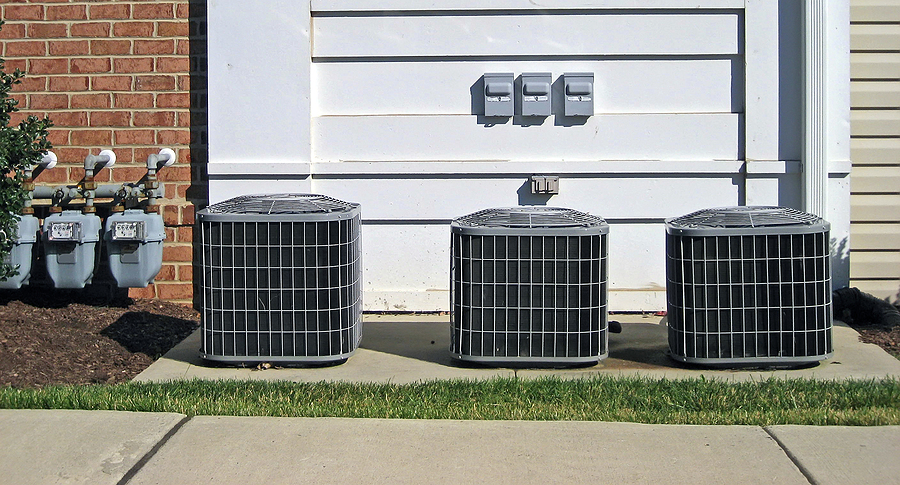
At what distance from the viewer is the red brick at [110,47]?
7594 millimetres

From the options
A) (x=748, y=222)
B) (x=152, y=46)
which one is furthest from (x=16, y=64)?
(x=748, y=222)

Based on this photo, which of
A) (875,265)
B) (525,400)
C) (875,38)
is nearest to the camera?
(525,400)

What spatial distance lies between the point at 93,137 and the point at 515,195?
10.8 ft

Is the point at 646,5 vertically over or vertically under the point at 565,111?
over

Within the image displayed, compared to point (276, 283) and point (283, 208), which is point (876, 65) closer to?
point (283, 208)

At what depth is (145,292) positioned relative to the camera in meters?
7.75

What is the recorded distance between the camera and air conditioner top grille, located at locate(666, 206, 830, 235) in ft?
17.9

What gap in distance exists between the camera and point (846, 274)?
762cm

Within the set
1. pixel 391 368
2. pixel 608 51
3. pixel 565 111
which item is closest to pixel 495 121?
pixel 565 111

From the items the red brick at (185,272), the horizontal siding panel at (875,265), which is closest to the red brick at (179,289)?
the red brick at (185,272)

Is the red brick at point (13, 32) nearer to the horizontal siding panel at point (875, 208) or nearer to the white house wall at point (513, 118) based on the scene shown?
the white house wall at point (513, 118)

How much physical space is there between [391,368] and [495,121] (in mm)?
2482

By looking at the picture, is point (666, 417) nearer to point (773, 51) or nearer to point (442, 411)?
point (442, 411)

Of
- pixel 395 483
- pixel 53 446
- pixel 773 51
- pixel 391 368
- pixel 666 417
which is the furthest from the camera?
pixel 773 51
